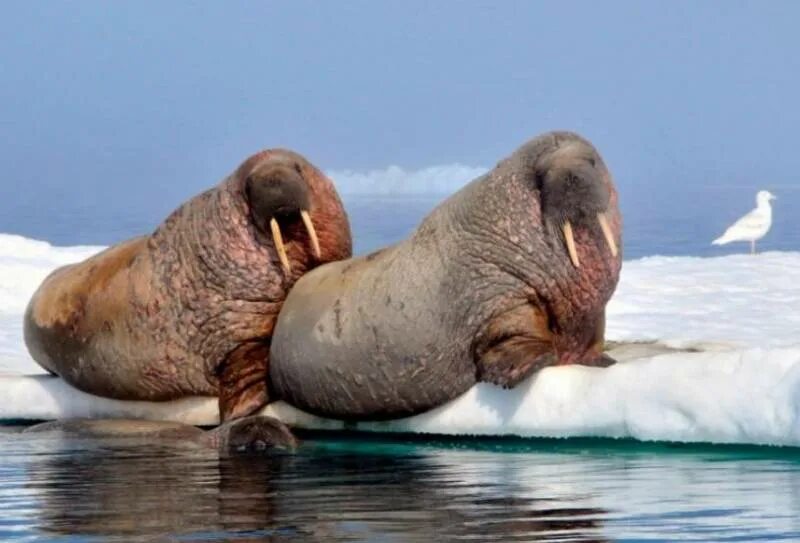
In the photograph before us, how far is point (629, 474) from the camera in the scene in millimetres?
7391

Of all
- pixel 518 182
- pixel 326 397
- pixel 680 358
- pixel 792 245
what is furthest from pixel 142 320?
pixel 792 245

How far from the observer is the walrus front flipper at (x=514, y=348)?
28.0ft

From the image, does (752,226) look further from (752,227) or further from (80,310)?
(80,310)

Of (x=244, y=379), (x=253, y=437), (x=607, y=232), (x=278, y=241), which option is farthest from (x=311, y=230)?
(x=607, y=232)

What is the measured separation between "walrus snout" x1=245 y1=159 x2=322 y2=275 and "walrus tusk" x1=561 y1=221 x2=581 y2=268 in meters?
1.23

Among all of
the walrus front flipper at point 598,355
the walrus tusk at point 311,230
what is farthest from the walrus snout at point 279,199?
the walrus front flipper at point 598,355

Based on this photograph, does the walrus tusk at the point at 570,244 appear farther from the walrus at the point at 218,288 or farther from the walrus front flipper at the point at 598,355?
the walrus at the point at 218,288

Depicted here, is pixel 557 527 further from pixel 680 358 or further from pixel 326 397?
pixel 326 397

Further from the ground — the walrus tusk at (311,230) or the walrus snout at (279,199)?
the walrus snout at (279,199)

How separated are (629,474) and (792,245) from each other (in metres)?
28.0

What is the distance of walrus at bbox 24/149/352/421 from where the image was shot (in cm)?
947

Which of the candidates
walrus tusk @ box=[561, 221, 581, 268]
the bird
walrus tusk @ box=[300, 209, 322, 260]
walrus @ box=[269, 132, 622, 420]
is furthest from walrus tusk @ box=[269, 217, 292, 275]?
the bird

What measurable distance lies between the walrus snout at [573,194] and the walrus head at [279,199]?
1.12 metres

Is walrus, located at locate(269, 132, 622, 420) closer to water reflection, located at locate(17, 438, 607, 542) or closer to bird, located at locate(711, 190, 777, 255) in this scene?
water reflection, located at locate(17, 438, 607, 542)
